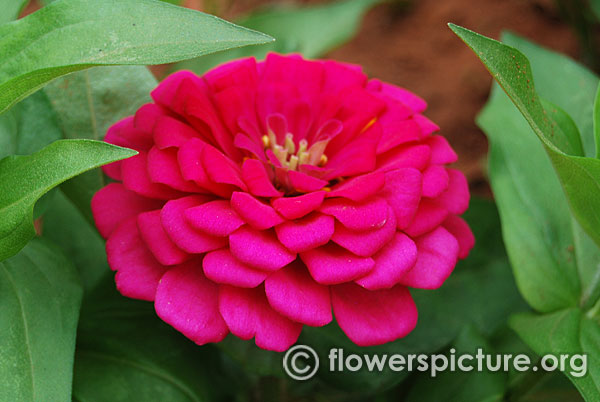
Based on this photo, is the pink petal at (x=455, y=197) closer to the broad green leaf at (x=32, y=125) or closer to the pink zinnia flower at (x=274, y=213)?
the pink zinnia flower at (x=274, y=213)

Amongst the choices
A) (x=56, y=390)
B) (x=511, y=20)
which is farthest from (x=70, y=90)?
(x=511, y=20)

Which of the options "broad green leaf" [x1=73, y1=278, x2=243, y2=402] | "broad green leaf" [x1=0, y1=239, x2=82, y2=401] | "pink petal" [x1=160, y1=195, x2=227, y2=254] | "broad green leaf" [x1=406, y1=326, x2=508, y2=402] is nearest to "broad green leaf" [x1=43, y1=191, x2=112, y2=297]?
"broad green leaf" [x1=73, y1=278, x2=243, y2=402]

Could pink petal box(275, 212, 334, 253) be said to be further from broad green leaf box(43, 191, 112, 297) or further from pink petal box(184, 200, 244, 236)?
broad green leaf box(43, 191, 112, 297)

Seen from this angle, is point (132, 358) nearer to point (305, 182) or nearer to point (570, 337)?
point (305, 182)

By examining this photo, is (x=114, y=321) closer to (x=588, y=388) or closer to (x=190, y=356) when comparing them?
(x=190, y=356)

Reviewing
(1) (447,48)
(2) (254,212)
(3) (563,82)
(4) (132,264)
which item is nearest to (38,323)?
(4) (132,264)

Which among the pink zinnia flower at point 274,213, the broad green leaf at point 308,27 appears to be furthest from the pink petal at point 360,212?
the broad green leaf at point 308,27
